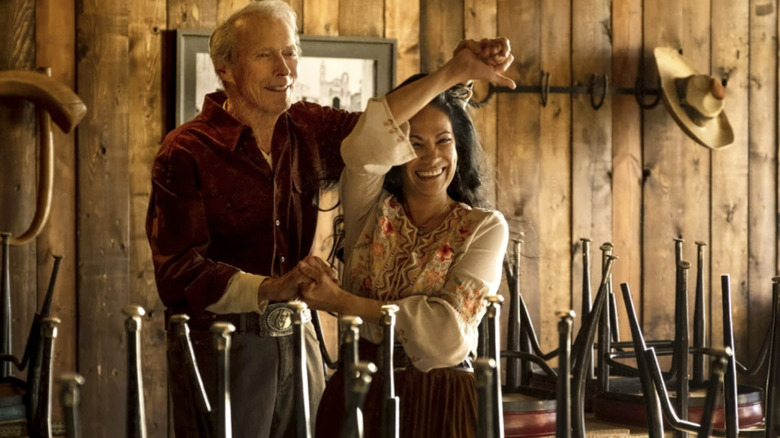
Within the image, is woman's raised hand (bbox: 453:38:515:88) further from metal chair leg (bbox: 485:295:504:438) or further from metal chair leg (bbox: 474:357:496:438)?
metal chair leg (bbox: 474:357:496:438)

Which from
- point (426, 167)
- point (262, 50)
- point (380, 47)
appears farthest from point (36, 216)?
point (426, 167)

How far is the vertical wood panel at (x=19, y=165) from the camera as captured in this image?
324cm

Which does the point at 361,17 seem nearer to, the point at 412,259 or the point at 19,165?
the point at 19,165

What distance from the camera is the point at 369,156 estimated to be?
1907 mm

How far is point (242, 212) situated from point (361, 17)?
1747mm

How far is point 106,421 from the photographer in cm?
341

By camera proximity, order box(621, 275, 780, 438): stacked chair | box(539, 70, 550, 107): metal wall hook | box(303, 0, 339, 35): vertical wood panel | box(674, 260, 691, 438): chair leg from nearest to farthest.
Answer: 1. box(621, 275, 780, 438): stacked chair
2. box(674, 260, 691, 438): chair leg
3. box(303, 0, 339, 35): vertical wood panel
4. box(539, 70, 550, 107): metal wall hook

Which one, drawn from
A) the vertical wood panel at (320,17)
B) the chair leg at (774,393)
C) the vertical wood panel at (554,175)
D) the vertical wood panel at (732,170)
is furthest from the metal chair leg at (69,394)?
the vertical wood panel at (732,170)

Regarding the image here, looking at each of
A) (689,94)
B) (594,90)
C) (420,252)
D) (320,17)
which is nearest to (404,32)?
(320,17)

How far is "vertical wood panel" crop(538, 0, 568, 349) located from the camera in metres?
3.85

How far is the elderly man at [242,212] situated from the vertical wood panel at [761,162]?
101 inches

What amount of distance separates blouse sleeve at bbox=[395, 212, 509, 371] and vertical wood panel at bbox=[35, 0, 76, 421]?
1.81 meters

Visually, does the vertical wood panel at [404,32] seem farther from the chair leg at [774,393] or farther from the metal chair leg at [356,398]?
the metal chair leg at [356,398]

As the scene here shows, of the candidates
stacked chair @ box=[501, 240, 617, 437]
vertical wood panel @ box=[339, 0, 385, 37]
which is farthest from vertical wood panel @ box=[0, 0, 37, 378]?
stacked chair @ box=[501, 240, 617, 437]
